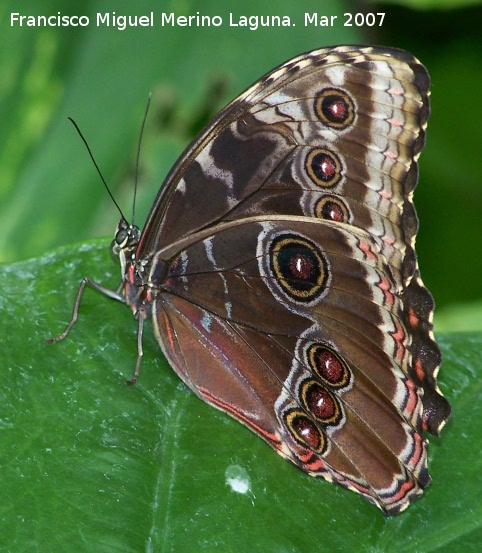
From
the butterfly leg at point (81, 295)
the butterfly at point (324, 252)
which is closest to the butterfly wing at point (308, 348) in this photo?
the butterfly at point (324, 252)

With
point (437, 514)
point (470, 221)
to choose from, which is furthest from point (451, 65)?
point (437, 514)

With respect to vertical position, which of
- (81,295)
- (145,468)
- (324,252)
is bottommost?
(145,468)

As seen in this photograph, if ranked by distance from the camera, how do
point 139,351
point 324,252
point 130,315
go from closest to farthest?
point 324,252 → point 139,351 → point 130,315

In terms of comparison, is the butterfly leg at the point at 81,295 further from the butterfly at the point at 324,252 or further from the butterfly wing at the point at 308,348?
the butterfly wing at the point at 308,348

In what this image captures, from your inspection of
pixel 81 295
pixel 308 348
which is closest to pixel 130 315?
pixel 81 295

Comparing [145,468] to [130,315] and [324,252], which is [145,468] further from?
[324,252]

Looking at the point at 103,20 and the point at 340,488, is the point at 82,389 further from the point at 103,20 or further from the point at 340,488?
the point at 103,20
